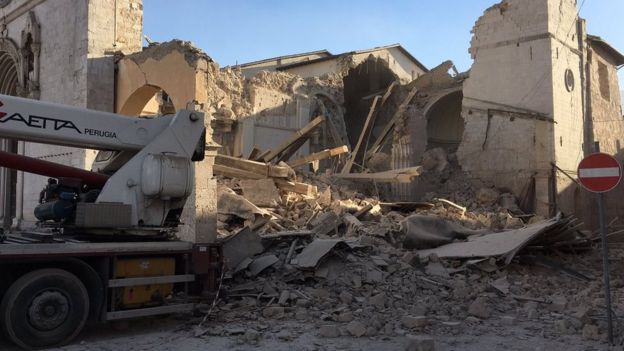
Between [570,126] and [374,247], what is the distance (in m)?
12.9

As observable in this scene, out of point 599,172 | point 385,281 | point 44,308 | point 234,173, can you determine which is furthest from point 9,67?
point 599,172

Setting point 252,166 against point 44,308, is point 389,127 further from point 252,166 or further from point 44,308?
point 44,308

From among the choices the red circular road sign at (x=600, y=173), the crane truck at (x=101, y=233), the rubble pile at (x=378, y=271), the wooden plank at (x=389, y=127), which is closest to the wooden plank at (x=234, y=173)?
the rubble pile at (x=378, y=271)

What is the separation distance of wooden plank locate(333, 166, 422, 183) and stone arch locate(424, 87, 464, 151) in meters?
8.39

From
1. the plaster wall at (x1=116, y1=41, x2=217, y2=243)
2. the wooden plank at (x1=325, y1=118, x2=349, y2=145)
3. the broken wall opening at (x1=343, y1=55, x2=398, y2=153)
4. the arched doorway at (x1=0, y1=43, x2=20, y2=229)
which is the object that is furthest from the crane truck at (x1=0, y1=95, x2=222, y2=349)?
the broken wall opening at (x1=343, y1=55, x2=398, y2=153)

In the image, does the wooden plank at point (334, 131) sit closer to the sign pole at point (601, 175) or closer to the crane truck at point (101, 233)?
the crane truck at point (101, 233)

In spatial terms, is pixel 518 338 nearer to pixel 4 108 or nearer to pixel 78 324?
pixel 78 324

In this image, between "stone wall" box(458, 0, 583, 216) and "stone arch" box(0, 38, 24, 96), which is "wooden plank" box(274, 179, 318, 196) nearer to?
"stone wall" box(458, 0, 583, 216)

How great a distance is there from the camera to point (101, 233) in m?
6.31

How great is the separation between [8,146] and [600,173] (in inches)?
680

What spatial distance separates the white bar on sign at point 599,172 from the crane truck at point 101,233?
4.64 m

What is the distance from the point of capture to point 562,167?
18.7m

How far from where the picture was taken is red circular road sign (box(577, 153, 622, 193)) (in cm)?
639

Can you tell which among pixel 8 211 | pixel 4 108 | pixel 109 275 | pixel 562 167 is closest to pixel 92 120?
pixel 4 108
